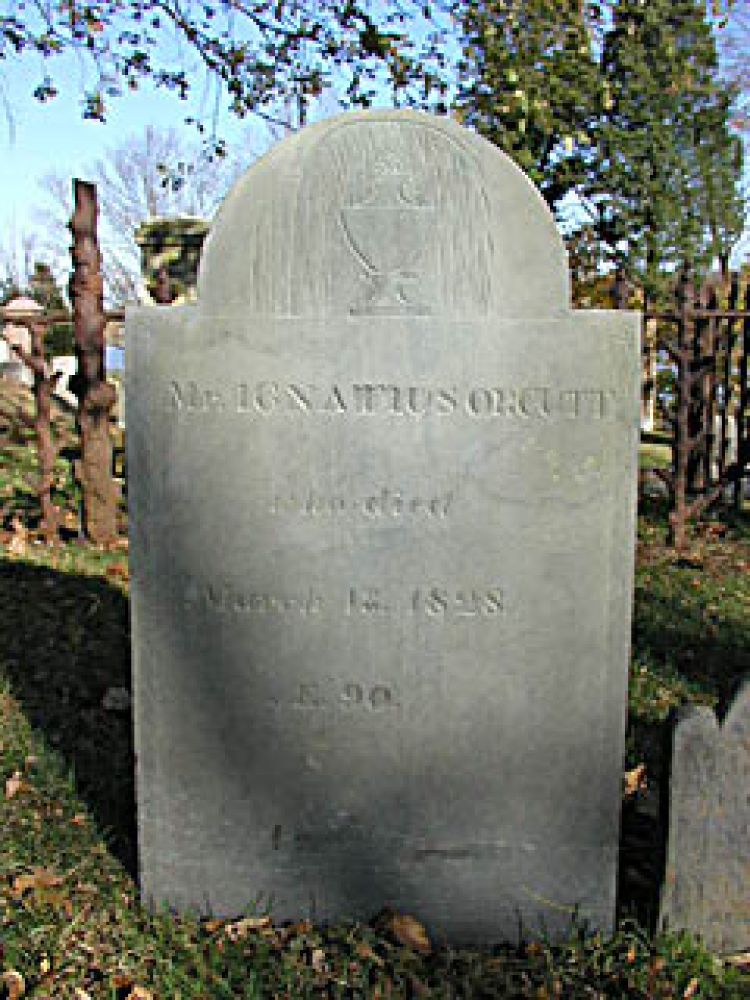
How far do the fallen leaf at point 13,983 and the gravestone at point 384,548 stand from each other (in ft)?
1.35

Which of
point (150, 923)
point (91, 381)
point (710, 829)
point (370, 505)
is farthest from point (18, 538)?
point (710, 829)

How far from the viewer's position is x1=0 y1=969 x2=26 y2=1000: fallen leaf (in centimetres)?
214

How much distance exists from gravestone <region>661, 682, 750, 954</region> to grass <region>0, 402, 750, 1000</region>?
0.07 m

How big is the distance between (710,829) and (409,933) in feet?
2.88

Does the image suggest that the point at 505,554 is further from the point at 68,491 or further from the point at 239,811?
the point at 68,491

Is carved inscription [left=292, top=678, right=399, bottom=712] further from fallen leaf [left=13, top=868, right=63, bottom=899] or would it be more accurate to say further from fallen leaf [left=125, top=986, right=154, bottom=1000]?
fallen leaf [left=13, top=868, right=63, bottom=899]

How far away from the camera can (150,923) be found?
245cm

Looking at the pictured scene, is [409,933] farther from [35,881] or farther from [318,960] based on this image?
[35,881]

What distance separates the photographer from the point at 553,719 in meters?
2.36

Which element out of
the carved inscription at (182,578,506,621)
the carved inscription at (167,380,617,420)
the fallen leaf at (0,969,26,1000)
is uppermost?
the carved inscription at (167,380,617,420)

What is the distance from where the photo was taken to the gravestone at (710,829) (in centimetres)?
220

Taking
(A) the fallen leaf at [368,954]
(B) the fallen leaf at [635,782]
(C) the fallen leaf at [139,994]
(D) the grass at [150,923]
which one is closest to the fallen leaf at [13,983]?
(D) the grass at [150,923]

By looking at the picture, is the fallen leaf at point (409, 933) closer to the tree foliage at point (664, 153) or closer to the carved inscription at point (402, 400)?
the carved inscription at point (402, 400)

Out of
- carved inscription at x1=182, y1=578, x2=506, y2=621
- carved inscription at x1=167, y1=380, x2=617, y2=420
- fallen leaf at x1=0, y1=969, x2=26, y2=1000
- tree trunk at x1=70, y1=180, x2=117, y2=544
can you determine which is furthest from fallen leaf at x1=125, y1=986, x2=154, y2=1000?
tree trunk at x1=70, y1=180, x2=117, y2=544
